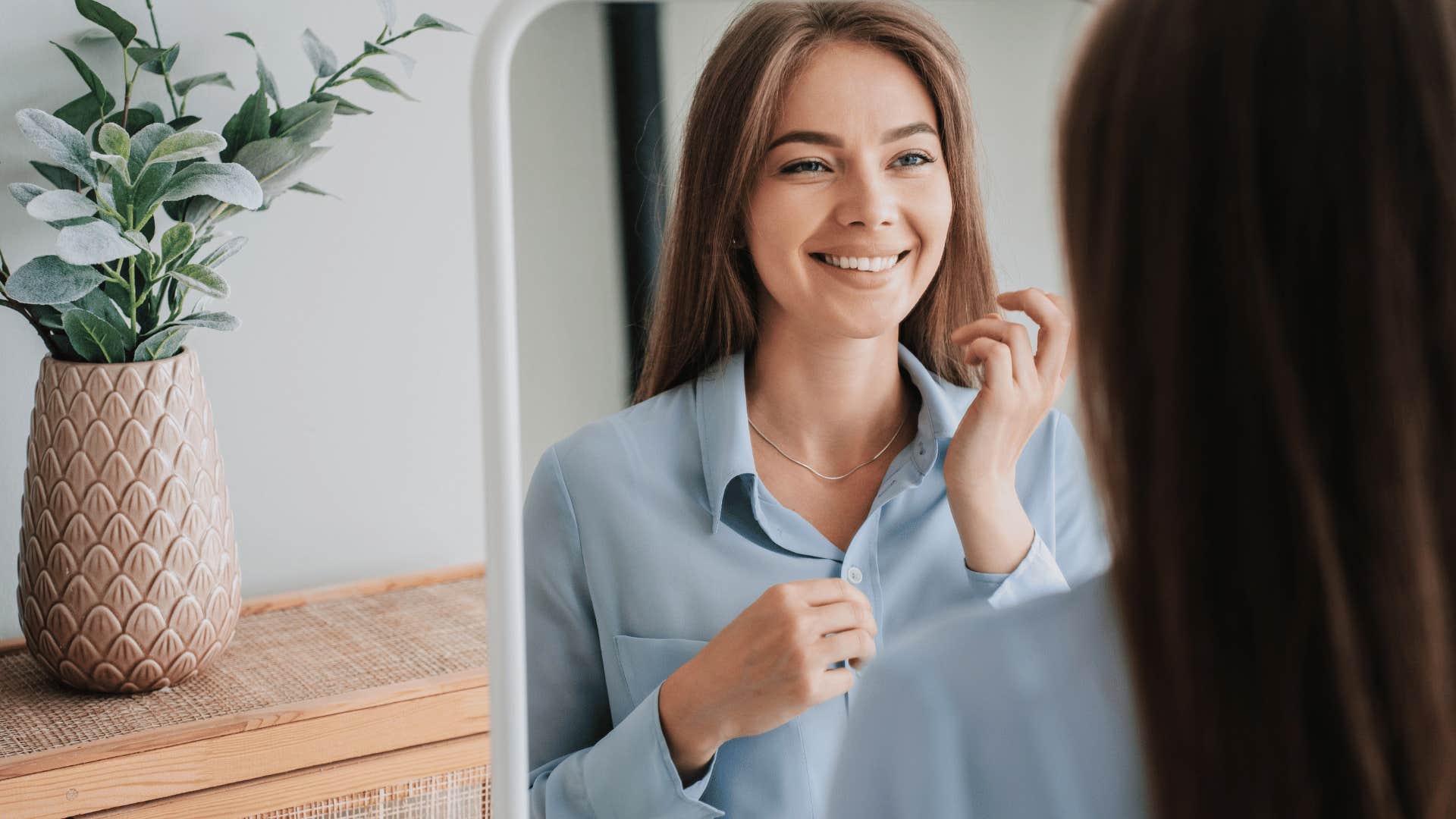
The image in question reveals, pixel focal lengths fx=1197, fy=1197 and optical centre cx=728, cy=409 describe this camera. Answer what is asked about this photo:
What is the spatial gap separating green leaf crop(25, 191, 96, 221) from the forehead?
634 millimetres

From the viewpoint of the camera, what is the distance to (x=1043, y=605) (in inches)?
21.1

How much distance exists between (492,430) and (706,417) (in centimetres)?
13

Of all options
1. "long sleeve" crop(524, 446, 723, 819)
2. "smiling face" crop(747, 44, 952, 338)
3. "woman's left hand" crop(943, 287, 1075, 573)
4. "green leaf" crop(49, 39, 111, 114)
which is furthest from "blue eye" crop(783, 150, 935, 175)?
"green leaf" crop(49, 39, 111, 114)

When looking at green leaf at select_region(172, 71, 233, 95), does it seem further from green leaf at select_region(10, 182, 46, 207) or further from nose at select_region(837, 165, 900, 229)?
nose at select_region(837, 165, 900, 229)

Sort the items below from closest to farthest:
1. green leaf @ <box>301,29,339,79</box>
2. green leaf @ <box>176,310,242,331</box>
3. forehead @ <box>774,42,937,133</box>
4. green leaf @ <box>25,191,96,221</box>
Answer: forehead @ <box>774,42,937,133</box> → green leaf @ <box>25,191,96,221</box> → green leaf @ <box>176,310,242,331</box> → green leaf @ <box>301,29,339,79</box>

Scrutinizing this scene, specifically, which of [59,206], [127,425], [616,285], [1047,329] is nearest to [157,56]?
[59,206]

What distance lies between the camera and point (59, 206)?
963 millimetres

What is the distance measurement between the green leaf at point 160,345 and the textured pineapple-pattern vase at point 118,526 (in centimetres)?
1

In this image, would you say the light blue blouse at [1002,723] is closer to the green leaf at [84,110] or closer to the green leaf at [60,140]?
the green leaf at [60,140]

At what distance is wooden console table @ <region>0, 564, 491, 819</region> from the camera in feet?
3.19

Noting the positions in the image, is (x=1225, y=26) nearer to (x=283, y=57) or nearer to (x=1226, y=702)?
(x=1226, y=702)

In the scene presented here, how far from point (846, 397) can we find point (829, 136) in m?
0.15

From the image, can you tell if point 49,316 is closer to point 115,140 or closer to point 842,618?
point 115,140

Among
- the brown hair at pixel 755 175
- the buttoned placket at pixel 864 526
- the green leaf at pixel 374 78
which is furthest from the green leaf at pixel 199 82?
the buttoned placket at pixel 864 526
